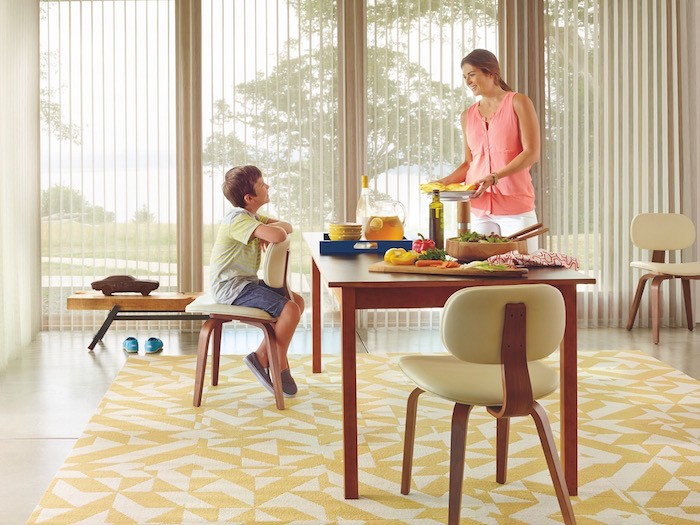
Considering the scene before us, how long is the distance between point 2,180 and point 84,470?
7.97ft

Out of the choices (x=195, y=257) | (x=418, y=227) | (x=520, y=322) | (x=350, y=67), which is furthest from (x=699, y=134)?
(x=520, y=322)

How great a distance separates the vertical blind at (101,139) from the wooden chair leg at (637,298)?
305cm

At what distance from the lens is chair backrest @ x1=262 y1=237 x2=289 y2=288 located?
385 centimetres

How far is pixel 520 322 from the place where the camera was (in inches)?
91.2

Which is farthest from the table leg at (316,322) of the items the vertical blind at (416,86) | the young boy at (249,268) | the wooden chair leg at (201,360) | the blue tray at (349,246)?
the vertical blind at (416,86)

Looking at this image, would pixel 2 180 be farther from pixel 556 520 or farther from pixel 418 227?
pixel 556 520

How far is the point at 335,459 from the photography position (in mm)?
3223

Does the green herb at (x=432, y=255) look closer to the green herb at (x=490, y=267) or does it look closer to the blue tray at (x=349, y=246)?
the green herb at (x=490, y=267)

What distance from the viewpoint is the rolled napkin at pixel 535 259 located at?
9.75 feet

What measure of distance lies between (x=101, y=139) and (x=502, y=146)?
272cm

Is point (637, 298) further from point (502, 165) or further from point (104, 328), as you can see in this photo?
point (104, 328)

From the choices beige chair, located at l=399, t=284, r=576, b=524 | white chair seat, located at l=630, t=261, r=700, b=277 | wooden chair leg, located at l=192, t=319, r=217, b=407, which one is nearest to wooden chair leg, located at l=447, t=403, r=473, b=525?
beige chair, located at l=399, t=284, r=576, b=524

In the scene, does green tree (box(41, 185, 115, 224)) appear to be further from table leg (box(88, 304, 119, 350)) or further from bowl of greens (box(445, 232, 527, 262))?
bowl of greens (box(445, 232, 527, 262))

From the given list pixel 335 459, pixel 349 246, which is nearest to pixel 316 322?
pixel 349 246
